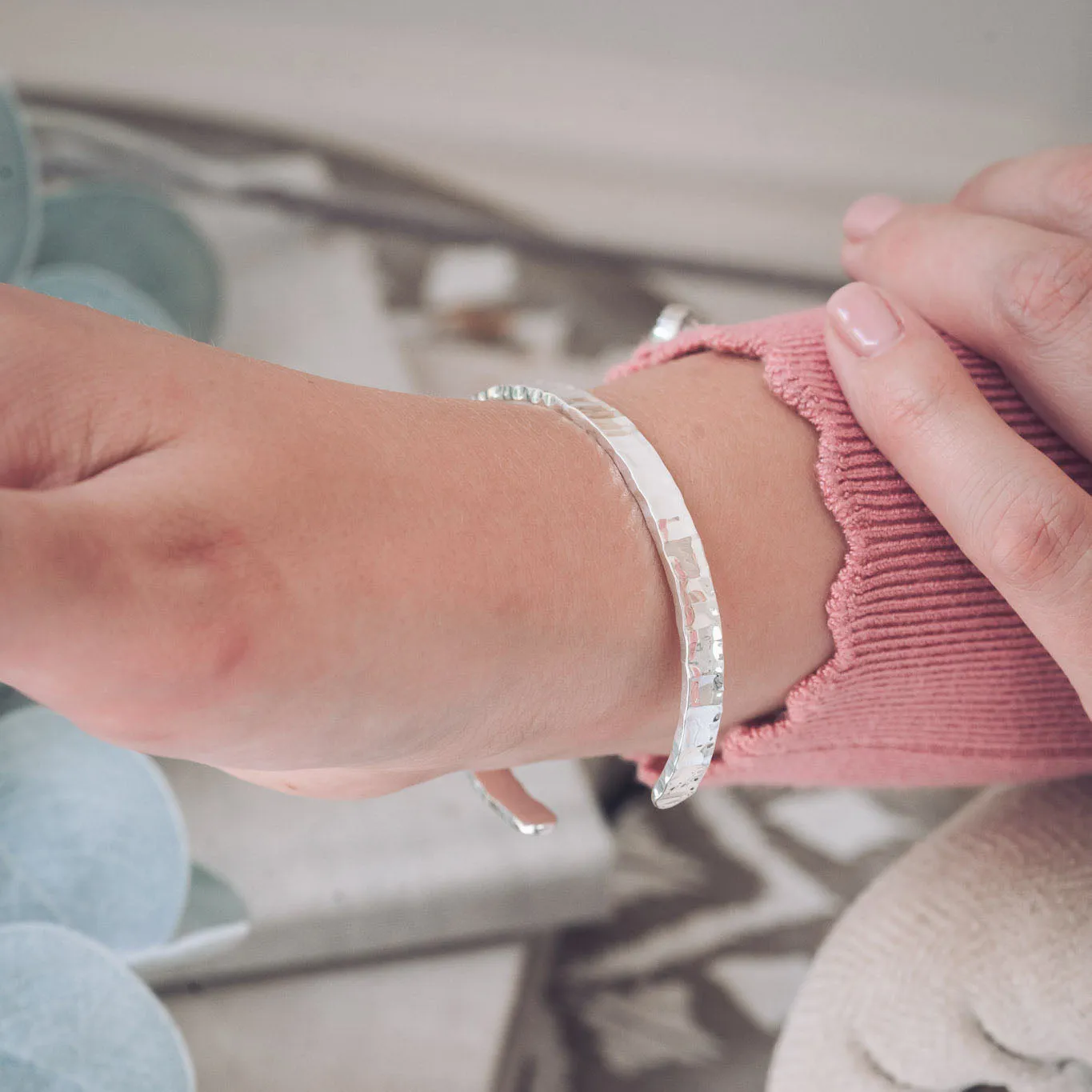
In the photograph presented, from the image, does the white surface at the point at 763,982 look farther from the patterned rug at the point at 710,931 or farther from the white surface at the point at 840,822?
the white surface at the point at 840,822

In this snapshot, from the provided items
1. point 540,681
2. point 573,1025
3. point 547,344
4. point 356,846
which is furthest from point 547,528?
point 547,344

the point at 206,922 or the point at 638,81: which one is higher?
the point at 638,81

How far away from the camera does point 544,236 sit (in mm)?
1222

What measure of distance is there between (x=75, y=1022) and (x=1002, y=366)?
427 mm

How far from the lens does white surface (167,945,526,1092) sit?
59 centimetres

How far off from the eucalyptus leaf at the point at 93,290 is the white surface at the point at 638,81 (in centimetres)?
52

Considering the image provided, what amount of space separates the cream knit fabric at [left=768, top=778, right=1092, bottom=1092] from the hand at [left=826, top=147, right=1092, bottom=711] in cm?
9

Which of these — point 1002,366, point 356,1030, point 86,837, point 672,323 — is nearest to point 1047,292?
point 1002,366

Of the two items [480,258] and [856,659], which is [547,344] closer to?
[480,258]

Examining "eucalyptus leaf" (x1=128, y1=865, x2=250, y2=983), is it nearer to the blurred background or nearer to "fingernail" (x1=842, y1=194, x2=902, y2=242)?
the blurred background

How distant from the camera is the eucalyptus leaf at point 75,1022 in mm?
373

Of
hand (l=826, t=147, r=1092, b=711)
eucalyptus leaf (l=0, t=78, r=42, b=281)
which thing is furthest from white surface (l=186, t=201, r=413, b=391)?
hand (l=826, t=147, r=1092, b=711)

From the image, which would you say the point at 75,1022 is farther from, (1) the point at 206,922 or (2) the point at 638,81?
(2) the point at 638,81

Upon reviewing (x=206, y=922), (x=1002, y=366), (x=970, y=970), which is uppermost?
(x=1002, y=366)
